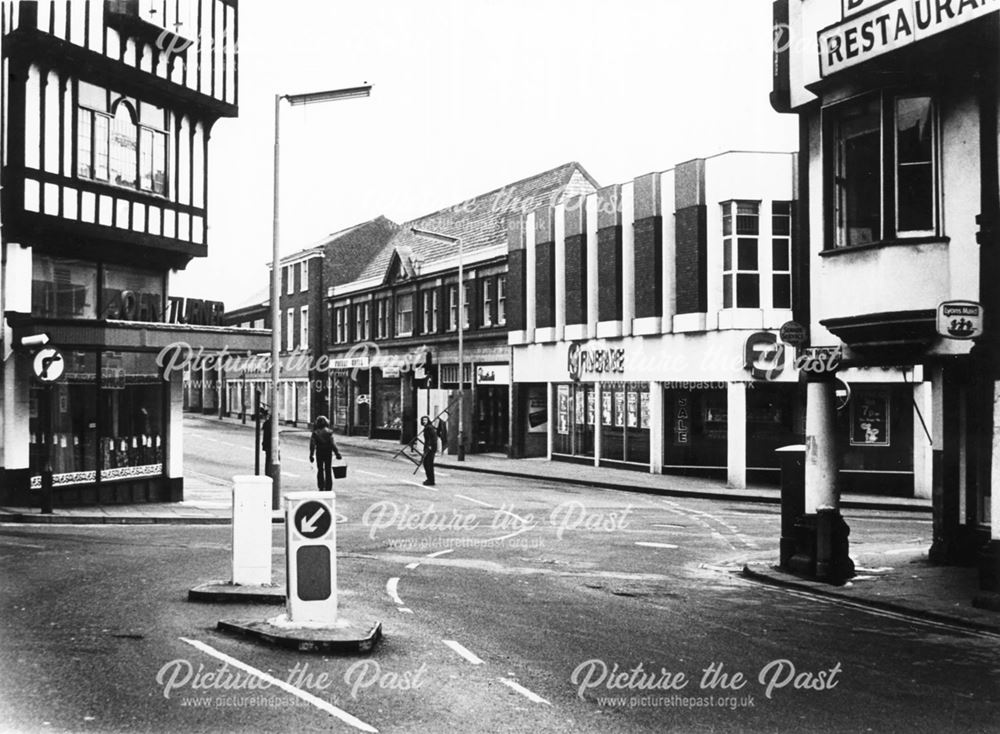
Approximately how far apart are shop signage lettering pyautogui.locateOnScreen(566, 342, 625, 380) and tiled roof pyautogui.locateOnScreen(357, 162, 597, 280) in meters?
6.60

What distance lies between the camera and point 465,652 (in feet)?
29.1

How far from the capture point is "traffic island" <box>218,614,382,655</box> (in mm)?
8656

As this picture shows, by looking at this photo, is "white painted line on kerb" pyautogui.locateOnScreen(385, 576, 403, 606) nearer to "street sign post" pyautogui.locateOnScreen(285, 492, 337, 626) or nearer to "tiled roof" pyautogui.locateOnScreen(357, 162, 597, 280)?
"street sign post" pyautogui.locateOnScreen(285, 492, 337, 626)

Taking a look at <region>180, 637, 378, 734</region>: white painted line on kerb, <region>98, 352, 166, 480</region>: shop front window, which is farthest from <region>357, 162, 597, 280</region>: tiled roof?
<region>180, 637, 378, 734</region>: white painted line on kerb

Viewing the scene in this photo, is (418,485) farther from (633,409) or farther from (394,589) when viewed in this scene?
(394,589)

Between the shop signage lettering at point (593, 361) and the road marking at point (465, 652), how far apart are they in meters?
24.9

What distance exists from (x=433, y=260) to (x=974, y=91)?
3703cm

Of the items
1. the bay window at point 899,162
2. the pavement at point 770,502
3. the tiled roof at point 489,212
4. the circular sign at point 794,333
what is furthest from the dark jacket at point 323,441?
the tiled roof at point 489,212

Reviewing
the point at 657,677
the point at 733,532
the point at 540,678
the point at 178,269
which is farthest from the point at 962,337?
the point at 178,269

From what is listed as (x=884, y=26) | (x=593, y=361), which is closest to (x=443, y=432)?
(x=593, y=361)

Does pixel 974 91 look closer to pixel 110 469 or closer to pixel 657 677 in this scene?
pixel 657 677

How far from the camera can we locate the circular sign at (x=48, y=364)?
18.6m

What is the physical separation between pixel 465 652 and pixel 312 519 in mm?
1807

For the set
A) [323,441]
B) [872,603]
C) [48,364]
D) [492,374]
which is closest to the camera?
[872,603]
